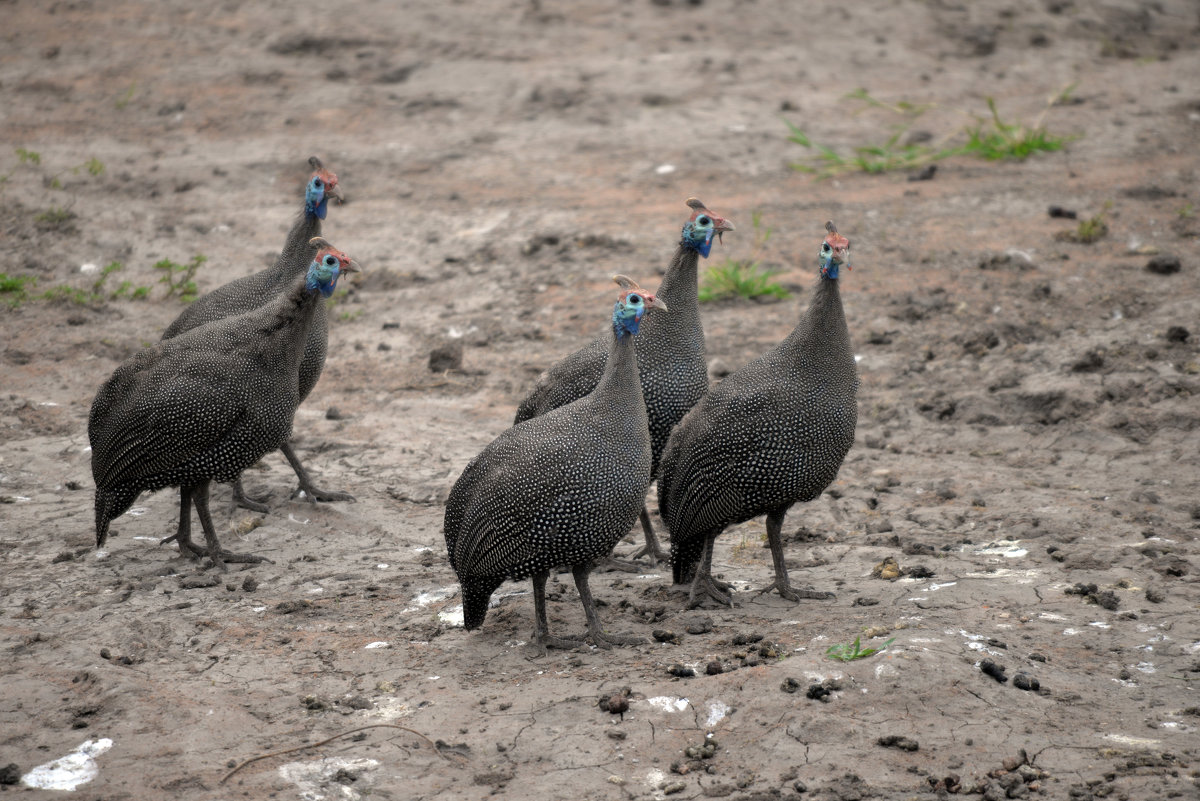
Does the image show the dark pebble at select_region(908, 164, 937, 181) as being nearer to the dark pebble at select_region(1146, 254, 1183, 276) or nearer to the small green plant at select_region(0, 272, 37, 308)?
the dark pebble at select_region(1146, 254, 1183, 276)

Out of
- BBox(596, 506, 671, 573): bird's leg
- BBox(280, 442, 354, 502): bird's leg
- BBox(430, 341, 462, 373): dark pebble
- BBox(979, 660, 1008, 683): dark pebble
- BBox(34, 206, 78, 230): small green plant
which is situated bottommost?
BBox(596, 506, 671, 573): bird's leg

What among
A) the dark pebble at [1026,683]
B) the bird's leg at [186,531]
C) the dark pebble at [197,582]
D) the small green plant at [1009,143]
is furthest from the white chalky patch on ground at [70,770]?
the small green plant at [1009,143]

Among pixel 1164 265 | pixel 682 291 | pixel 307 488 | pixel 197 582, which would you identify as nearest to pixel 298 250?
pixel 307 488

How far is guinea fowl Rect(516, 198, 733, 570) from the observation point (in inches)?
210

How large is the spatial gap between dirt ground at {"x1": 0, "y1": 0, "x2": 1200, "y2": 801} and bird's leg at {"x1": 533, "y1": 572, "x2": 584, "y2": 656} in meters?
0.08

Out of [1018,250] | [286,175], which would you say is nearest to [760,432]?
[1018,250]

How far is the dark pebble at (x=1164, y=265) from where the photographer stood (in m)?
7.56

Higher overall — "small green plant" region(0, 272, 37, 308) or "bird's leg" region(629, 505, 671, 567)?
"small green plant" region(0, 272, 37, 308)

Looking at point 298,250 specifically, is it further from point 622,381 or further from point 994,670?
point 994,670

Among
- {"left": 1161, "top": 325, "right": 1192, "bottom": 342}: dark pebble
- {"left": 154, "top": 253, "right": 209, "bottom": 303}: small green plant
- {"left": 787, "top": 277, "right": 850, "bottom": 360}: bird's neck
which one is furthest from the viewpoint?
{"left": 154, "top": 253, "right": 209, "bottom": 303}: small green plant

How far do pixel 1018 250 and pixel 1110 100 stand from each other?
11.1ft

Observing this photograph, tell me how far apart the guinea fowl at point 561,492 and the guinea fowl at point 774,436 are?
39cm

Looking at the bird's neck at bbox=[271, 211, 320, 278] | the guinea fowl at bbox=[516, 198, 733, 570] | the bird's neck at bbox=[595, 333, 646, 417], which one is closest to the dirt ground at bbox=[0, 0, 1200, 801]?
the guinea fowl at bbox=[516, 198, 733, 570]

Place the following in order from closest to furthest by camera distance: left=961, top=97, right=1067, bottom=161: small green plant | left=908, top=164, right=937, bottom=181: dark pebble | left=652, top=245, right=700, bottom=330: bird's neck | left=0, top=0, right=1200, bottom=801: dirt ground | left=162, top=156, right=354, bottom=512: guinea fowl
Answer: left=0, top=0, right=1200, bottom=801: dirt ground < left=652, top=245, right=700, bottom=330: bird's neck < left=162, top=156, right=354, bottom=512: guinea fowl < left=908, top=164, right=937, bottom=181: dark pebble < left=961, top=97, right=1067, bottom=161: small green plant
